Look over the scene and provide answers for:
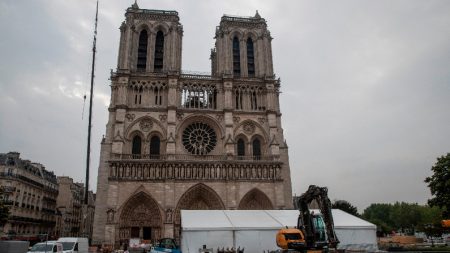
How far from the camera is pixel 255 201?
105ft

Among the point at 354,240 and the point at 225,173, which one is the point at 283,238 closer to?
the point at 354,240

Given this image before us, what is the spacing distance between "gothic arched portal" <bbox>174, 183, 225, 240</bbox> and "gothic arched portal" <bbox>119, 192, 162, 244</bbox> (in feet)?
6.38

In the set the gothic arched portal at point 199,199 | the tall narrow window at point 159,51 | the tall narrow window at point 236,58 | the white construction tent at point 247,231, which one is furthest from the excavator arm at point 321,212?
the tall narrow window at point 159,51

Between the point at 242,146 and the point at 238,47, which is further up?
the point at 238,47

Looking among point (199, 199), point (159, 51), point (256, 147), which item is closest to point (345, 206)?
point (256, 147)

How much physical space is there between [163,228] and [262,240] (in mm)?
11634

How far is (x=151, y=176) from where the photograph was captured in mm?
30422

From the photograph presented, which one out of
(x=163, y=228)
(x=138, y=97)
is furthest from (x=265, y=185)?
(x=138, y=97)

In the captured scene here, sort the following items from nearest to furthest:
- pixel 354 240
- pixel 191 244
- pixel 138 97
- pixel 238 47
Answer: pixel 191 244
pixel 354 240
pixel 138 97
pixel 238 47

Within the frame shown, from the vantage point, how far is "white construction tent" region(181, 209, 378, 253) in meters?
19.8

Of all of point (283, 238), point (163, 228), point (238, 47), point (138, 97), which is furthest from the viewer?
point (238, 47)

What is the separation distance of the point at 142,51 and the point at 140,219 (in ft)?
55.5

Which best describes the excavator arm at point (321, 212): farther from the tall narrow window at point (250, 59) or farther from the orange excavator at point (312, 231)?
the tall narrow window at point (250, 59)

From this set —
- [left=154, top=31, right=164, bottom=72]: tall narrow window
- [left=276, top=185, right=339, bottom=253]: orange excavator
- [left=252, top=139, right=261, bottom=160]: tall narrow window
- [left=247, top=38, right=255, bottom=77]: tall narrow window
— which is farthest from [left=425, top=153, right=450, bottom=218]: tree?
[left=154, top=31, right=164, bottom=72]: tall narrow window
